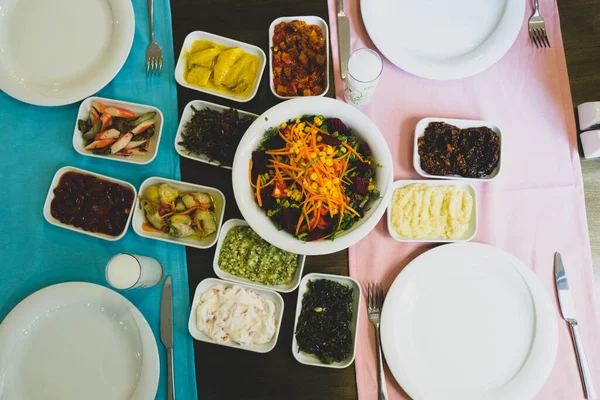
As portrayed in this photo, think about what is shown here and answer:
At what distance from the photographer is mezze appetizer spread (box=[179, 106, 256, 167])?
177 cm

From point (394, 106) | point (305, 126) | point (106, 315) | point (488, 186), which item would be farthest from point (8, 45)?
point (488, 186)

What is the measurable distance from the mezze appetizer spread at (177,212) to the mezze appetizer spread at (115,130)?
220 mm

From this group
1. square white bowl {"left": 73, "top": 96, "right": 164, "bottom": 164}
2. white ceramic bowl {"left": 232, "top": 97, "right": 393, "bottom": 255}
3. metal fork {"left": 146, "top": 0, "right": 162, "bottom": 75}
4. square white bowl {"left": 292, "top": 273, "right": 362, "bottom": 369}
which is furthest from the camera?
metal fork {"left": 146, "top": 0, "right": 162, "bottom": 75}

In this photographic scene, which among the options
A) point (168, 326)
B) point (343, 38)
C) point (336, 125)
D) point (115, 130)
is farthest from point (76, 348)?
point (343, 38)

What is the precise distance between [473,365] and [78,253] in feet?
5.88

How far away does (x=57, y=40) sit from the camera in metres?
1.90

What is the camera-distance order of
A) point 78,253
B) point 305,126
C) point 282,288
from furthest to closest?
1. point 78,253
2. point 282,288
3. point 305,126

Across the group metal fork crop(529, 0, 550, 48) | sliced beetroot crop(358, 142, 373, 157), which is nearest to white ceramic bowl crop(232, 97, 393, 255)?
sliced beetroot crop(358, 142, 373, 157)

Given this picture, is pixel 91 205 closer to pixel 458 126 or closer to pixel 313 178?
pixel 313 178

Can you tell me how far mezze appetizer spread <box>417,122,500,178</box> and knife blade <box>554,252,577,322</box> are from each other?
0.51 m

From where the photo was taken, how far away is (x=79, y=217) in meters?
1.76

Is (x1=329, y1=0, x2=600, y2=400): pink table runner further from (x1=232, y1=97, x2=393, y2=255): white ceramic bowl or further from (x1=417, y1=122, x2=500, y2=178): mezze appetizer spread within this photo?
(x1=232, y1=97, x2=393, y2=255): white ceramic bowl

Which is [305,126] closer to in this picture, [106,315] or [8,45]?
[106,315]

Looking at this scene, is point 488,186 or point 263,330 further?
point 488,186
